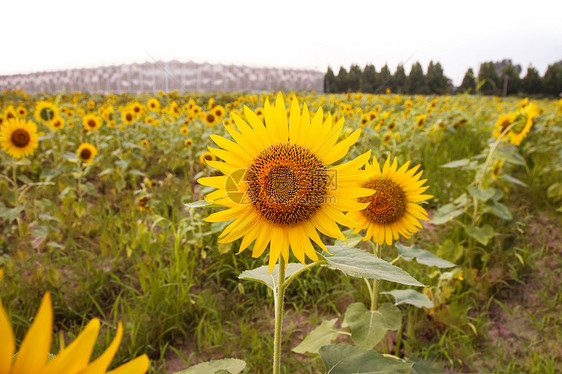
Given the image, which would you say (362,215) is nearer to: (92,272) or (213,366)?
(213,366)

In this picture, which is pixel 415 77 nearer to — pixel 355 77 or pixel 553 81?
pixel 355 77

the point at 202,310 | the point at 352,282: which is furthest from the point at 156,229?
the point at 352,282

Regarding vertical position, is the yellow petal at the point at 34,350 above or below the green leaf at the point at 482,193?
above

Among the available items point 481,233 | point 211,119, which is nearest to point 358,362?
point 481,233

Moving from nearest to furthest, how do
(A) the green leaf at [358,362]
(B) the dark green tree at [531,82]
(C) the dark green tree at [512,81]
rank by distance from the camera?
(A) the green leaf at [358,362], (C) the dark green tree at [512,81], (B) the dark green tree at [531,82]

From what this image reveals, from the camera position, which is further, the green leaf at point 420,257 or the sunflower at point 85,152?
the sunflower at point 85,152

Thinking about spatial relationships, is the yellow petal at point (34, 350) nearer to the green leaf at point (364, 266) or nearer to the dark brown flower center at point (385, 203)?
the green leaf at point (364, 266)

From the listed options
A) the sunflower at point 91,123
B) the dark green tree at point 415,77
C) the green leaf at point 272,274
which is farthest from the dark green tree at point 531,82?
the green leaf at point 272,274

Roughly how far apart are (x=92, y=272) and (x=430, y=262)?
7.73 ft

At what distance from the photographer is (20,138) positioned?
11.4 feet

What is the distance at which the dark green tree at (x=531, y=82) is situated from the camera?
2880 centimetres

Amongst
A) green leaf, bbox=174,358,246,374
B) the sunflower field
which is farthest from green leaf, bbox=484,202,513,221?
green leaf, bbox=174,358,246,374

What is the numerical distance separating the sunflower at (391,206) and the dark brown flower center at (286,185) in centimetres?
57

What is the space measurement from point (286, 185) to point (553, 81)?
119ft
